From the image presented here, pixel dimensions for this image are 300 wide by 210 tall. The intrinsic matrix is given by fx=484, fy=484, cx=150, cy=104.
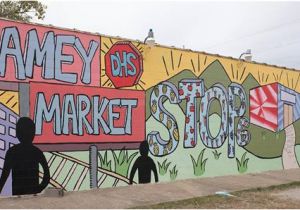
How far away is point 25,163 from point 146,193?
2.74 meters

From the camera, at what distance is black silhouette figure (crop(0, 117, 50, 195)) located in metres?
9.79

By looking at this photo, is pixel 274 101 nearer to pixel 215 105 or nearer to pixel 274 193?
pixel 215 105

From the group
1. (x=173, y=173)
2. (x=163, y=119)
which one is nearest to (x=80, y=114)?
(x=163, y=119)

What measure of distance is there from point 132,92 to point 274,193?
13.7 feet

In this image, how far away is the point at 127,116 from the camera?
11945 mm

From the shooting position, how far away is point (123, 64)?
1192 centimetres

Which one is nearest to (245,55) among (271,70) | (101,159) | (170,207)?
(271,70)

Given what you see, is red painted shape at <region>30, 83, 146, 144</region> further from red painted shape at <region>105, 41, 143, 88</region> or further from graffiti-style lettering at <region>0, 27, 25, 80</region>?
graffiti-style lettering at <region>0, 27, 25, 80</region>

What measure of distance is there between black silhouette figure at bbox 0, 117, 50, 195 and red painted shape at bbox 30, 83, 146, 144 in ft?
0.68

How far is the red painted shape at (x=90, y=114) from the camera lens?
1028cm

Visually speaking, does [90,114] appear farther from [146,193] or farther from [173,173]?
[173,173]

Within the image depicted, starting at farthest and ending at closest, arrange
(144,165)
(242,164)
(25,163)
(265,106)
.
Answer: (265,106)
(242,164)
(144,165)
(25,163)

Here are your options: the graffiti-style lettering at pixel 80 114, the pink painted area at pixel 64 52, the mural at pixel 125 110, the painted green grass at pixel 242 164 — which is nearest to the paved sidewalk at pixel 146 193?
the mural at pixel 125 110

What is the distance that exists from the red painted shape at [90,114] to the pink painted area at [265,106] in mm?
4998
